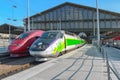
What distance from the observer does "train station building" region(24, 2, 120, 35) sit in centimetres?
10356

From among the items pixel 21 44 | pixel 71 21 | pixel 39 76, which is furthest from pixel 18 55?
pixel 71 21

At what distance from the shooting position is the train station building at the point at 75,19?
340ft

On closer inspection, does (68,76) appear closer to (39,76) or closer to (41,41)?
(39,76)

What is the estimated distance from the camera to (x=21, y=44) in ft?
75.5

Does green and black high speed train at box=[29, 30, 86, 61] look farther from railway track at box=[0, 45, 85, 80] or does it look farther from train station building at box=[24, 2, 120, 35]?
train station building at box=[24, 2, 120, 35]

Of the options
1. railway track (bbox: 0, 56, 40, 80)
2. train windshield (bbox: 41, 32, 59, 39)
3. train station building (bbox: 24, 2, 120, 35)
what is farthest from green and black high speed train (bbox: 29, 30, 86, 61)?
train station building (bbox: 24, 2, 120, 35)

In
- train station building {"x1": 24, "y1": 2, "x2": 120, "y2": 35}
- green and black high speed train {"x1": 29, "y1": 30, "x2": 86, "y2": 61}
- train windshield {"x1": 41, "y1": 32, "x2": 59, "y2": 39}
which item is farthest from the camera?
train station building {"x1": 24, "y1": 2, "x2": 120, "y2": 35}

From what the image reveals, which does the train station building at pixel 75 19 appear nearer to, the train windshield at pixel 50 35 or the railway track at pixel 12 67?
the train windshield at pixel 50 35

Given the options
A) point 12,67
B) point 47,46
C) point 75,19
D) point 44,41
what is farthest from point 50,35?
point 75,19

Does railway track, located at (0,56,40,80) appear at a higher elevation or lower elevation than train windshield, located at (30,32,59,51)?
lower

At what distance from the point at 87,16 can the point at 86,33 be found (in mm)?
7297

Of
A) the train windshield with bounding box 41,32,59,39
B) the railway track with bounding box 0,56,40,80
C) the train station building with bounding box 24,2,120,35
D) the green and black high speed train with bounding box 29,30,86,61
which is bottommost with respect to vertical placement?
the railway track with bounding box 0,56,40,80

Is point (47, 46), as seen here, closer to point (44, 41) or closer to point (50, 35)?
point (44, 41)

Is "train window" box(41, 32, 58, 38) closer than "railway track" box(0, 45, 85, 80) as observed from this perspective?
No
